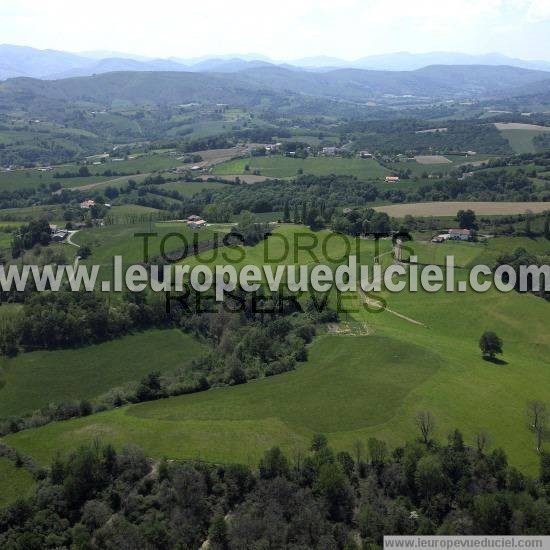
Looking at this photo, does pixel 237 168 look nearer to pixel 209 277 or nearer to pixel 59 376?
pixel 209 277

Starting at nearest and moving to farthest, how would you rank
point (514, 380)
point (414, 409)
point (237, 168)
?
point (414, 409), point (514, 380), point (237, 168)

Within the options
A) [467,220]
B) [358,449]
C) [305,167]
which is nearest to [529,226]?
[467,220]

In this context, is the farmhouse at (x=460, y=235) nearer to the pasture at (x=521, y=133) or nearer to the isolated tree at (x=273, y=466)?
the isolated tree at (x=273, y=466)

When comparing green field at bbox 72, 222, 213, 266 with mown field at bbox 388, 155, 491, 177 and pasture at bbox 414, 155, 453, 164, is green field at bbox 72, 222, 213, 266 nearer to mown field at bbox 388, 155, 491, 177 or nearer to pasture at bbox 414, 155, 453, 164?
mown field at bbox 388, 155, 491, 177

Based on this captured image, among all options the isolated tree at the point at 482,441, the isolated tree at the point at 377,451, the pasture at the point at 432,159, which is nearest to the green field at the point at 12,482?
the isolated tree at the point at 377,451

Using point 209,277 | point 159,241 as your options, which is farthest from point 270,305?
point 159,241

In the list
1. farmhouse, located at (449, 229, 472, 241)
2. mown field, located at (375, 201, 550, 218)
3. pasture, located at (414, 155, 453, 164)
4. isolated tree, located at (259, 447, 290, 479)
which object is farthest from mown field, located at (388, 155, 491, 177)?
isolated tree, located at (259, 447, 290, 479)
